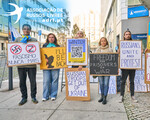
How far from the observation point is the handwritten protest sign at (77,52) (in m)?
4.17

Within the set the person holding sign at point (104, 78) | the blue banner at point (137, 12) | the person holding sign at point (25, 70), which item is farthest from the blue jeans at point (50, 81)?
the blue banner at point (137, 12)

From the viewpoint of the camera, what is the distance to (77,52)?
4195 mm

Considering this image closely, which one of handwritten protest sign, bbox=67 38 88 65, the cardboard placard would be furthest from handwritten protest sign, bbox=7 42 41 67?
the cardboard placard

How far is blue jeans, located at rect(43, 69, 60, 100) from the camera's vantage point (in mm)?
4316

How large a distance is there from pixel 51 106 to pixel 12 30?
324 cm

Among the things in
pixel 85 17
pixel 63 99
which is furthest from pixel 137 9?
pixel 85 17

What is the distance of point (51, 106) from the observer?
3.90m

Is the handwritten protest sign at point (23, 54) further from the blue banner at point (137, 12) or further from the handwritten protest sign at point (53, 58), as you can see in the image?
the blue banner at point (137, 12)

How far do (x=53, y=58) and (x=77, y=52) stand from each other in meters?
0.72

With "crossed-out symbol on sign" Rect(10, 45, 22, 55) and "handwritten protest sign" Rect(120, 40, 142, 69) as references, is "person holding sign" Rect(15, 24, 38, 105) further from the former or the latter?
"handwritten protest sign" Rect(120, 40, 142, 69)

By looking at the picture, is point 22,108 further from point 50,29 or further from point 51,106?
point 50,29

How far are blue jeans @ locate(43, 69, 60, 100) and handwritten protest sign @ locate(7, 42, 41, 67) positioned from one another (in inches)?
19.0

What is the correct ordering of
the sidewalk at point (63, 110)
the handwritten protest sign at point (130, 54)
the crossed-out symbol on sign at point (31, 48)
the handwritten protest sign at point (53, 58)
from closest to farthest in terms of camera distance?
1. the sidewalk at point (63, 110)
2. the handwritten protest sign at point (130, 54)
3. the crossed-out symbol on sign at point (31, 48)
4. the handwritten protest sign at point (53, 58)

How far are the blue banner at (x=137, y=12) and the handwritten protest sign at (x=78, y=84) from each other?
10610mm
